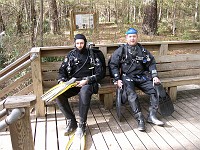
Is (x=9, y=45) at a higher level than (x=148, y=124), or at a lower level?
higher

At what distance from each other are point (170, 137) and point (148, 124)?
445 mm

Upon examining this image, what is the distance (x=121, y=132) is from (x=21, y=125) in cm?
184

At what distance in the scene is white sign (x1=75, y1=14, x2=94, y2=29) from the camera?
7.45 metres

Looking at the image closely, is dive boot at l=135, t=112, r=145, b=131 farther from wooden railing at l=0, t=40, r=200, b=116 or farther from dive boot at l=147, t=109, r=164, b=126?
wooden railing at l=0, t=40, r=200, b=116

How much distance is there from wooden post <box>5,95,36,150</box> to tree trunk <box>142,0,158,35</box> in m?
8.72

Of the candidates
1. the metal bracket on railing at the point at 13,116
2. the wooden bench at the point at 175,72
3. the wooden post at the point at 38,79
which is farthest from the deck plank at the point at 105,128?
the metal bracket on railing at the point at 13,116

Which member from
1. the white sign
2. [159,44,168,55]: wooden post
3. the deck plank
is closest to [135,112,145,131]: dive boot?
the deck plank

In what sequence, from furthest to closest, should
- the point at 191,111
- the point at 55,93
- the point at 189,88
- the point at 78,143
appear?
the point at 189,88, the point at 191,111, the point at 55,93, the point at 78,143

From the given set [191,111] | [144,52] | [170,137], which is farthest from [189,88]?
[170,137]

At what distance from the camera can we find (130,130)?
3.30m

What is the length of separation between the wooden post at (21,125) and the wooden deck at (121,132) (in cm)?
122

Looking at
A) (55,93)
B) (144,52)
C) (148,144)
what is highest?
(144,52)

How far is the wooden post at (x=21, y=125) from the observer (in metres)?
1.57

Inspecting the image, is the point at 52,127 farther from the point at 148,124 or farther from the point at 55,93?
the point at 148,124
